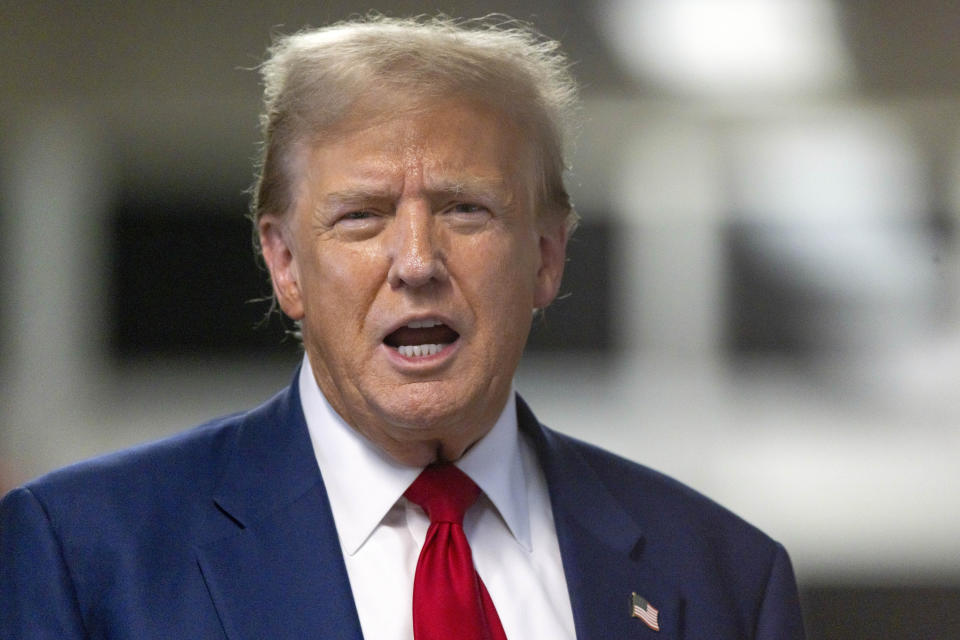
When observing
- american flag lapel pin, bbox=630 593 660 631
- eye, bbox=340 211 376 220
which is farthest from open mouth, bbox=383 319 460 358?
american flag lapel pin, bbox=630 593 660 631

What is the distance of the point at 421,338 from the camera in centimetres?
191

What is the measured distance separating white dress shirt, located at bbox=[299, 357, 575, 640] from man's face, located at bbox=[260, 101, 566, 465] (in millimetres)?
41

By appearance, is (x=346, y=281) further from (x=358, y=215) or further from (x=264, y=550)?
(x=264, y=550)

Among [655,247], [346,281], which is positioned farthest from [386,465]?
[655,247]

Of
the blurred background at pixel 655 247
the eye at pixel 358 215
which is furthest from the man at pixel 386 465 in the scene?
the blurred background at pixel 655 247

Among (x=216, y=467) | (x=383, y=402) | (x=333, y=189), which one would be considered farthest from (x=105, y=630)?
→ (x=333, y=189)

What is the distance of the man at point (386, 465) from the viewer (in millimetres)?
1791

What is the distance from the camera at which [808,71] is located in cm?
795

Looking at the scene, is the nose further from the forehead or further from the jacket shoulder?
the jacket shoulder

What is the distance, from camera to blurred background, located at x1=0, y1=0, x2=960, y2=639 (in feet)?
A: 25.4

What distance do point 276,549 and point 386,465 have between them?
209 millimetres

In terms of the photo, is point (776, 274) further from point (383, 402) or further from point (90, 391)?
point (383, 402)

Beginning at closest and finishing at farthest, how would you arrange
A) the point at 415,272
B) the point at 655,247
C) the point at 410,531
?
1. the point at 415,272
2. the point at 410,531
3. the point at 655,247

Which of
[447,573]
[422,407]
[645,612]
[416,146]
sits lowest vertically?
[645,612]
